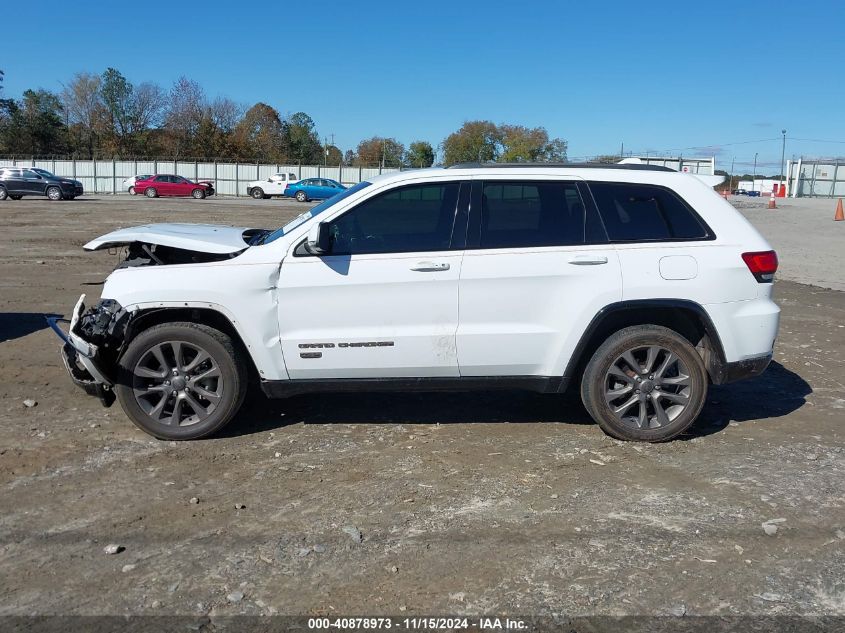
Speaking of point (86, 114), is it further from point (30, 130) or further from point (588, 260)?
point (588, 260)

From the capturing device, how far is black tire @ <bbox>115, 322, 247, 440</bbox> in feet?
16.2

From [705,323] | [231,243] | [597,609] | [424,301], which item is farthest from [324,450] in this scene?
[705,323]

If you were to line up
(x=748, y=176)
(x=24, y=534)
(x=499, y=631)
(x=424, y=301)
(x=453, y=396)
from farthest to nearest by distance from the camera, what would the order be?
(x=748, y=176) < (x=453, y=396) < (x=424, y=301) < (x=24, y=534) < (x=499, y=631)

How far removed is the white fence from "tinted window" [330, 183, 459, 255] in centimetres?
5109

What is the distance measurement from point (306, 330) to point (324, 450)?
0.82m

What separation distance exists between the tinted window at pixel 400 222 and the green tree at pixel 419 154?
64.3 meters

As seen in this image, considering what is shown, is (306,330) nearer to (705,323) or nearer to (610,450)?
(610,450)

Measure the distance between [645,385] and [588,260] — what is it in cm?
95

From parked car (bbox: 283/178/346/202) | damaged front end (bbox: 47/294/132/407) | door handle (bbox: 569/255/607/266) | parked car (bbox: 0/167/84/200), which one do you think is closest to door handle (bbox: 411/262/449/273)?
door handle (bbox: 569/255/607/266)

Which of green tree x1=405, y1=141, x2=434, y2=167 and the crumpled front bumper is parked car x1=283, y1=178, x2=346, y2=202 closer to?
green tree x1=405, y1=141, x2=434, y2=167

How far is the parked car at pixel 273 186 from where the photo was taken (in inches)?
1919

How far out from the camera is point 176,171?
57.5 metres

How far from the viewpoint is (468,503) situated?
4.18 m

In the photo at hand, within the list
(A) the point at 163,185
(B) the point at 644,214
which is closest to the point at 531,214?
(B) the point at 644,214
